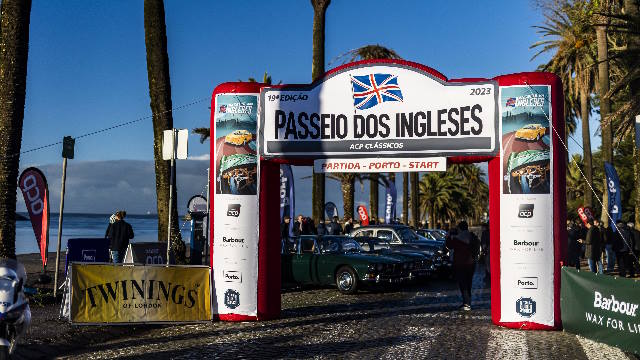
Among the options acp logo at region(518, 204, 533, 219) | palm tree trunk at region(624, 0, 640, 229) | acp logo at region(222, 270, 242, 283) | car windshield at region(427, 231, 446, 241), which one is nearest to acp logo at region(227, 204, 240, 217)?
acp logo at region(222, 270, 242, 283)

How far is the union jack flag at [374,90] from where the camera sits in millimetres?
12891

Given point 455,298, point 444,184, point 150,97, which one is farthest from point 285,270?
point 444,184

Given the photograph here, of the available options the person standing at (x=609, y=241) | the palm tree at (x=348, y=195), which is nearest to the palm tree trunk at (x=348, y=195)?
the palm tree at (x=348, y=195)

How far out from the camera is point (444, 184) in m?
73.4

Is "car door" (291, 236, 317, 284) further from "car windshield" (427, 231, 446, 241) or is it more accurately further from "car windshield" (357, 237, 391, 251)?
"car windshield" (427, 231, 446, 241)

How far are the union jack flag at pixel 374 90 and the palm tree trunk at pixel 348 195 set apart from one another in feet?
59.1

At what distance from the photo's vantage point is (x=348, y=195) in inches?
1236

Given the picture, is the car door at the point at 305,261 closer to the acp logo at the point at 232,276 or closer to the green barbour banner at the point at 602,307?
the acp logo at the point at 232,276

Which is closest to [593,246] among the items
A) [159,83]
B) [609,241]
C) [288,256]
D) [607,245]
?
[609,241]

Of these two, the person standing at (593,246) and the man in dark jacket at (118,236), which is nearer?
the man in dark jacket at (118,236)

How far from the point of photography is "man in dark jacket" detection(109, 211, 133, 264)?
54.0 ft

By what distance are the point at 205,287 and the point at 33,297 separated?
4108 millimetres

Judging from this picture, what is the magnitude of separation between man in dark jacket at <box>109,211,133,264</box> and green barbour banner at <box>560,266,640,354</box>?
9.99m

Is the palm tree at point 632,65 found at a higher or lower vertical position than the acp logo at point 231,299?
higher
